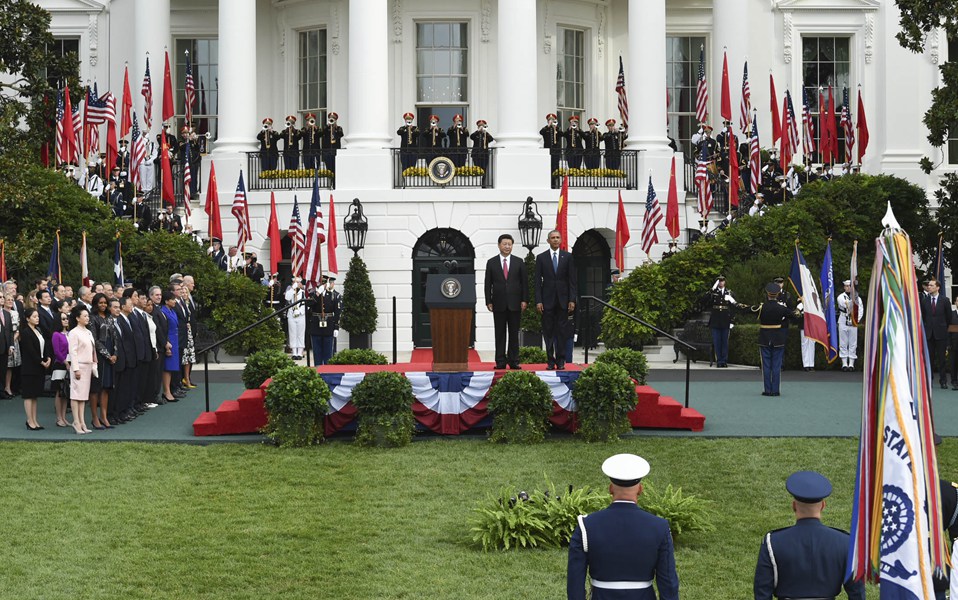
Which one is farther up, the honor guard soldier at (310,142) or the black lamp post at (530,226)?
the honor guard soldier at (310,142)

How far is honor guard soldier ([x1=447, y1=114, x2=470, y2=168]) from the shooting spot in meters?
37.3

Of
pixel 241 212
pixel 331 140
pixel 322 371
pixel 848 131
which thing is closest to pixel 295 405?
pixel 322 371

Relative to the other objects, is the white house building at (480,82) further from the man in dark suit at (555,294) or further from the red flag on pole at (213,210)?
the man in dark suit at (555,294)

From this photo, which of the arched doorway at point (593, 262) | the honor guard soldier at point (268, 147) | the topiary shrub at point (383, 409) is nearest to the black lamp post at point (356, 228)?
the honor guard soldier at point (268, 147)

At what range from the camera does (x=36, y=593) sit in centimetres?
1184

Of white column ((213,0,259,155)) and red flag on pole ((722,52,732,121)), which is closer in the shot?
red flag on pole ((722,52,732,121))

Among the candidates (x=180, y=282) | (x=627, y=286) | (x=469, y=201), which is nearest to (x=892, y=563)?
(x=180, y=282)

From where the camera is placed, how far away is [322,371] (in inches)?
778

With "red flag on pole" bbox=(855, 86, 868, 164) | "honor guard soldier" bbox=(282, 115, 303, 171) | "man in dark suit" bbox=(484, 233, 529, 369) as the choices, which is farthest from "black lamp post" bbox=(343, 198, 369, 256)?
"man in dark suit" bbox=(484, 233, 529, 369)

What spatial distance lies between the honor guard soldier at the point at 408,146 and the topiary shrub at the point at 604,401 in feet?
62.5

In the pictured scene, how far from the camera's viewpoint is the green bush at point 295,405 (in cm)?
1862

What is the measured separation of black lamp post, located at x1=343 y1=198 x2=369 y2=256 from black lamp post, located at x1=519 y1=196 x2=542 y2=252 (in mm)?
3680

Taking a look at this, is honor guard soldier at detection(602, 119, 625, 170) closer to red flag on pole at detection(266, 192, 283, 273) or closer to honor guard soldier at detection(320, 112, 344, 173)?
honor guard soldier at detection(320, 112, 344, 173)

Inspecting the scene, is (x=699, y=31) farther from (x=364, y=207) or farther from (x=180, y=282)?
(x=180, y=282)
